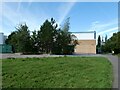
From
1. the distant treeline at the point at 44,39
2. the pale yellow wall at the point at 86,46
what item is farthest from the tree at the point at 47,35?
the pale yellow wall at the point at 86,46

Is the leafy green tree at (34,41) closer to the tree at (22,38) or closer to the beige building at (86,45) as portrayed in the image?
the tree at (22,38)

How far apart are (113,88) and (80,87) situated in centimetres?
123

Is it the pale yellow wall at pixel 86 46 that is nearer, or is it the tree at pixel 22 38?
the tree at pixel 22 38

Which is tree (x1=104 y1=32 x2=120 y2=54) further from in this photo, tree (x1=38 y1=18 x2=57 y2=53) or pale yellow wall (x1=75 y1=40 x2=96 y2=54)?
tree (x1=38 y1=18 x2=57 y2=53)

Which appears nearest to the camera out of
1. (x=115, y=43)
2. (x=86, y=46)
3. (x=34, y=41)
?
(x=34, y=41)

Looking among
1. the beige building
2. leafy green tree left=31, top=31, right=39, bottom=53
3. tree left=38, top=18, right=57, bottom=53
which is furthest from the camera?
the beige building

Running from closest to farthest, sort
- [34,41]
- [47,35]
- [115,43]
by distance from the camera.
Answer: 1. [47,35]
2. [34,41]
3. [115,43]

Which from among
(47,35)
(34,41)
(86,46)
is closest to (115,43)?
(47,35)

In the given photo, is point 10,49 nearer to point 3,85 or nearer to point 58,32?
point 58,32

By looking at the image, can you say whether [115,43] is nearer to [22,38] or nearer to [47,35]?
[47,35]

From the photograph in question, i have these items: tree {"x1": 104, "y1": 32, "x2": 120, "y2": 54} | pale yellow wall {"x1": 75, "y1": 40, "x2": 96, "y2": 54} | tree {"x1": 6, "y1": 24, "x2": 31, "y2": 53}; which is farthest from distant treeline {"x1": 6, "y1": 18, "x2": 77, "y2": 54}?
pale yellow wall {"x1": 75, "y1": 40, "x2": 96, "y2": 54}

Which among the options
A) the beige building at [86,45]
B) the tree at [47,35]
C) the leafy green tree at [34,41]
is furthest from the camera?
the beige building at [86,45]

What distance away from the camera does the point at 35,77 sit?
36.7 ft

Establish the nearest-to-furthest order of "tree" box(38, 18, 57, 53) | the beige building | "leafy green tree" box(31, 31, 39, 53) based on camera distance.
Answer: "tree" box(38, 18, 57, 53)
"leafy green tree" box(31, 31, 39, 53)
the beige building
